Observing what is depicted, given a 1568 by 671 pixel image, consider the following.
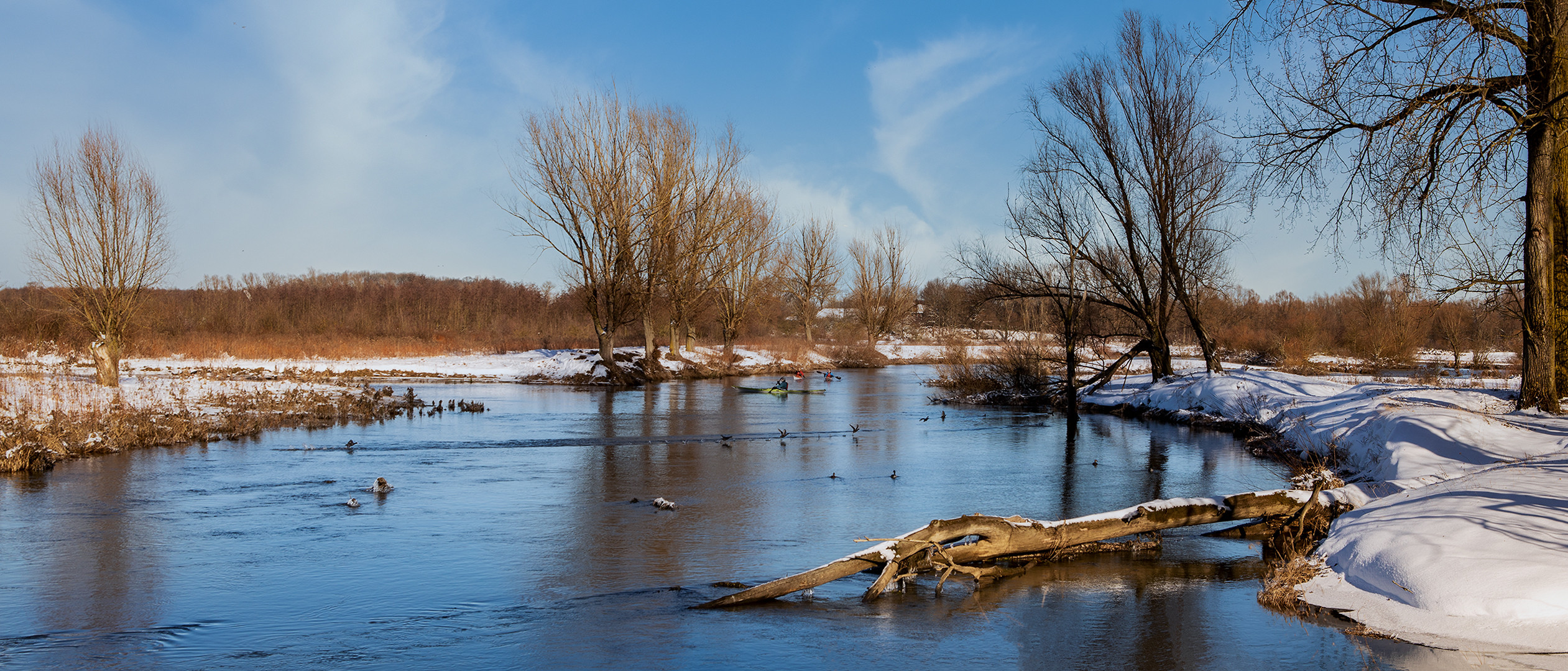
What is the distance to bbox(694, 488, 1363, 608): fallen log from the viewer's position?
6535 mm

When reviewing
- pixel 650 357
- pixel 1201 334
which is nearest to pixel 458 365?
pixel 650 357

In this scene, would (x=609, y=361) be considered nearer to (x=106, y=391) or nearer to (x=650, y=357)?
(x=650, y=357)

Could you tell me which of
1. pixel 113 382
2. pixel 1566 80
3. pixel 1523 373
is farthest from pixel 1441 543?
pixel 113 382

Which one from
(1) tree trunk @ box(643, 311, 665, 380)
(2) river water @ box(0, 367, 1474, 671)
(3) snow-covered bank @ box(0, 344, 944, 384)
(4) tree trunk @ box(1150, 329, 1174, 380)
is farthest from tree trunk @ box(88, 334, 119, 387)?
(4) tree trunk @ box(1150, 329, 1174, 380)

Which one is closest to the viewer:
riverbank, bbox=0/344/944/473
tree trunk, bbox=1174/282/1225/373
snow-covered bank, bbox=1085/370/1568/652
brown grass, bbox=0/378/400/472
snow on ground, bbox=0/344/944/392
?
snow-covered bank, bbox=1085/370/1568/652

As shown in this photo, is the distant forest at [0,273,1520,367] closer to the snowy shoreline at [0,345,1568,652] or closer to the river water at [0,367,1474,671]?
the snowy shoreline at [0,345,1568,652]

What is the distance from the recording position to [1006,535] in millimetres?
7301

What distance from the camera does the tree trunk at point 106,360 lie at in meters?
20.8

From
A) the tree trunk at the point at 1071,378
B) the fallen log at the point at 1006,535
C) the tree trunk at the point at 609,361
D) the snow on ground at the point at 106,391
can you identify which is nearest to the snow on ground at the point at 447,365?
the tree trunk at the point at 609,361

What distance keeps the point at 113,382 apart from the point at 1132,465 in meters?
22.7

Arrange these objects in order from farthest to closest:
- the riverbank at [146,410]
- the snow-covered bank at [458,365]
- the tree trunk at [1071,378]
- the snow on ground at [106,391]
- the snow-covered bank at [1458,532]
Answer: the snow-covered bank at [458,365] → the tree trunk at [1071,378] → the snow on ground at [106,391] → the riverbank at [146,410] → the snow-covered bank at [1458,532]

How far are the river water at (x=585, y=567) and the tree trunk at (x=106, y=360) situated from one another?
8604 mm

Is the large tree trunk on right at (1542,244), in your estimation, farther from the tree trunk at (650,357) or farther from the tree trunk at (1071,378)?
the tree trunk at (650,357)

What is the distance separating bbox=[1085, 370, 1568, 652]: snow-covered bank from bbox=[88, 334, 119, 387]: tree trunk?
2437 cm
